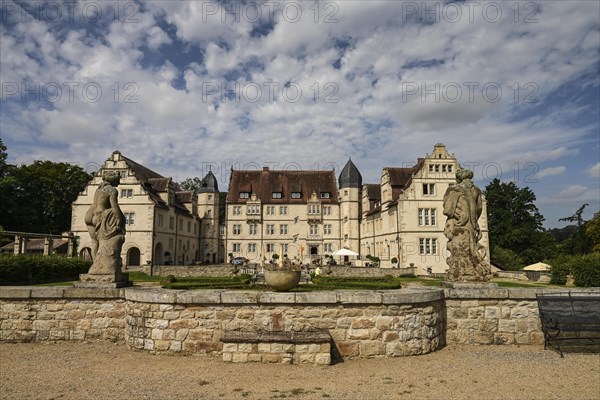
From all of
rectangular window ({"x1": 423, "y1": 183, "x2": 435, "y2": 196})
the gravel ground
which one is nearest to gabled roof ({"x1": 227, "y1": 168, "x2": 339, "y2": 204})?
rectangular window ({"x1": 423, "y1": 183, "x2": 435, "y2": 196})

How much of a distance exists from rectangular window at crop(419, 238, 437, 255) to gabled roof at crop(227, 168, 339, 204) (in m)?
17.7

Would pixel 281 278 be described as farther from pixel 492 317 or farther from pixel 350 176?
pixel 350 176

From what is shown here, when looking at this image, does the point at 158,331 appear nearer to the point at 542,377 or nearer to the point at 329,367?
the point at 329,367

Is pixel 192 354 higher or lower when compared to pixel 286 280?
lower

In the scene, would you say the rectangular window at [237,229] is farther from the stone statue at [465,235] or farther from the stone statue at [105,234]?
the stone statue at [465,235]

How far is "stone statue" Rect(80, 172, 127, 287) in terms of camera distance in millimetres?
9852

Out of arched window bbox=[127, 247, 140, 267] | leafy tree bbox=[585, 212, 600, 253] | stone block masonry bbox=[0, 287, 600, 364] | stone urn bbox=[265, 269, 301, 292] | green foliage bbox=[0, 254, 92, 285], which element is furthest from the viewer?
leafy tree bbox=[585, 212, 600, 253]

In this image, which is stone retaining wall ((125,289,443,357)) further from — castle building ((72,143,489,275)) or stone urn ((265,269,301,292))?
castle building ((72,143,489,275))

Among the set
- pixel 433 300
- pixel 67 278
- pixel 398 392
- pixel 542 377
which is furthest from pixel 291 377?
pixel 67 278

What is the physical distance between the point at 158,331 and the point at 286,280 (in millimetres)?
3153

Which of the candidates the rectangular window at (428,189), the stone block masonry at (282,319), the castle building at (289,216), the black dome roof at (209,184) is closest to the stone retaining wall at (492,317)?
the stone block masonry at (282,319)

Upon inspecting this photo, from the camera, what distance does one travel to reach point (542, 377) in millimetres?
7113

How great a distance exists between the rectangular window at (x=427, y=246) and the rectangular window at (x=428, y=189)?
4871 mm

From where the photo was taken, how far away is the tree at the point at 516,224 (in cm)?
5125
